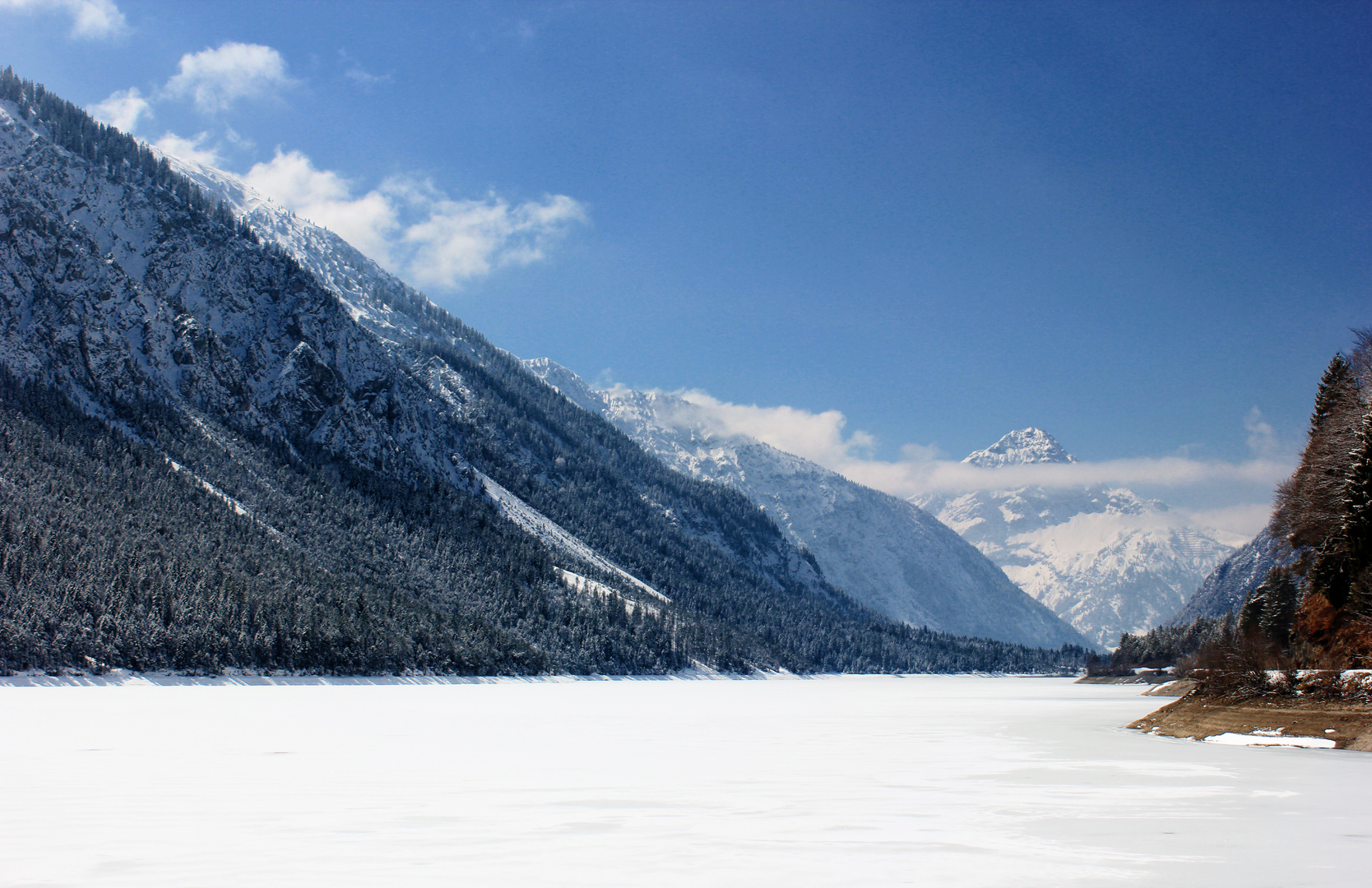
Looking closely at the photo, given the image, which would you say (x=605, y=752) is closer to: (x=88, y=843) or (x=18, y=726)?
(x=88, y=843)

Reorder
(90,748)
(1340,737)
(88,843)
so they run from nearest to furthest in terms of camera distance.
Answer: (88,843), (1340,737), (90,748)

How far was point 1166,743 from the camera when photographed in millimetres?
37656

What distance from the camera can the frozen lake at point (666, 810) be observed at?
1408cm

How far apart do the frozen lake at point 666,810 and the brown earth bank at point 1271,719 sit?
7.55ft

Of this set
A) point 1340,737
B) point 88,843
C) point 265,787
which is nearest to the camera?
A: point 88,843

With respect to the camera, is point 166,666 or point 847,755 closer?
point 847,755

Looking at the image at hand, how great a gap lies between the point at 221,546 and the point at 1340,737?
490 ft

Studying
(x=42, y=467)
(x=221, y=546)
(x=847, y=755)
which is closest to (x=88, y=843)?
(x=847, y=755)

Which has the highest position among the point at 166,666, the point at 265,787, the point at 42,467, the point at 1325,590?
the point at 42,467

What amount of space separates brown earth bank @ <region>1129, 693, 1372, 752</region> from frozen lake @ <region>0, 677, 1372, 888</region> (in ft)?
7.55

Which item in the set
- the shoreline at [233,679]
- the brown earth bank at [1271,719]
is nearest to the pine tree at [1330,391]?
the brown earth bank at [1271,719]

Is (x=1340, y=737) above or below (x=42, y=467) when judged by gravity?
below

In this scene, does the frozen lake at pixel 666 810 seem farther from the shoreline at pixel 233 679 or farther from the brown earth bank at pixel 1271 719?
the shoreline at pixel 233 679

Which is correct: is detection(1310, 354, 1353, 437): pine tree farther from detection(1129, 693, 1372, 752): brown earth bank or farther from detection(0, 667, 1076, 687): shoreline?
detection(0, 667, 1076, 687): shoreline
